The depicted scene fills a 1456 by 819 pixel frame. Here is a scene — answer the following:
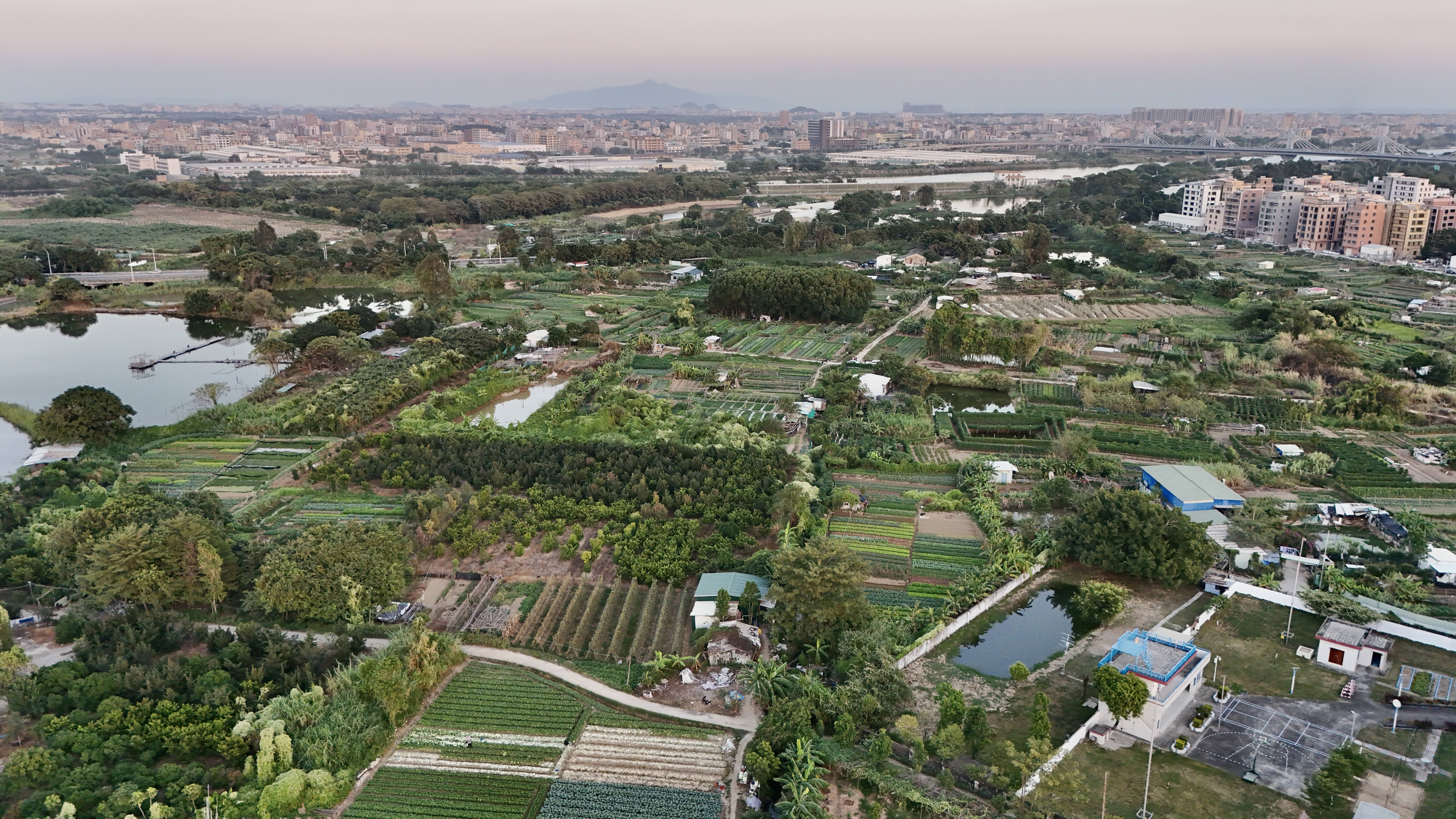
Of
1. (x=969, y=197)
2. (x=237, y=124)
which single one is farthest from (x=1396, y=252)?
(x=237, y=124)

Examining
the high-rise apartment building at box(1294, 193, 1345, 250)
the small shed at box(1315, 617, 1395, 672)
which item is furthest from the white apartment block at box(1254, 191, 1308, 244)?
the small shed at box(1315, 617, 1395, 672)

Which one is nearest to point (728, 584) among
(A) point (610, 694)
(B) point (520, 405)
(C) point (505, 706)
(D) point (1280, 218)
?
(A) point (610, 694)

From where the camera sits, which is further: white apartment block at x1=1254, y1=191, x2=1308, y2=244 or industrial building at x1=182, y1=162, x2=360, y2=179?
industrial building at x1=182, y1=162, x2=360, y2=179

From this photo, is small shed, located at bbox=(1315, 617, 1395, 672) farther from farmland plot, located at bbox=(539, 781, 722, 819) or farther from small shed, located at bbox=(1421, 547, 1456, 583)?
farmland plot, located at bbox=(539, 781, 722, 819)

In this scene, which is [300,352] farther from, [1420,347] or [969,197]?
[969,197]

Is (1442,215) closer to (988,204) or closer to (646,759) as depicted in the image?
(988,204)
